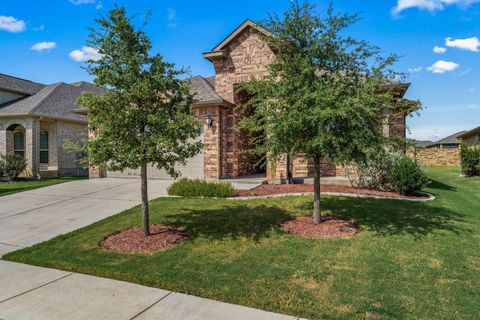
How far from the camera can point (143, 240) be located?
239 inches

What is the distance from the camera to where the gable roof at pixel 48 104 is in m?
18.2

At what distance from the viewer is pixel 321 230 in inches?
259

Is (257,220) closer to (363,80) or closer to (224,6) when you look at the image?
(363,80)

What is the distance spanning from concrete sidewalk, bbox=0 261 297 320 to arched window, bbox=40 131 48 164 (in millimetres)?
17059

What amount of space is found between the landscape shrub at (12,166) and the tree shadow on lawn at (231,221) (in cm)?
1358

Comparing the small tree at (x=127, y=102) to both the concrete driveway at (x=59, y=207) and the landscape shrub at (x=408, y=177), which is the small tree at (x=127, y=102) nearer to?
the concrete driveway at (x=59, y=207)

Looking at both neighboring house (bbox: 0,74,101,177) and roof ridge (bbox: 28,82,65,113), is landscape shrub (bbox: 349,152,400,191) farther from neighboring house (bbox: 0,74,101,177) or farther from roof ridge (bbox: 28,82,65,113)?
roof ridge (bbox: 28,82,65,113)

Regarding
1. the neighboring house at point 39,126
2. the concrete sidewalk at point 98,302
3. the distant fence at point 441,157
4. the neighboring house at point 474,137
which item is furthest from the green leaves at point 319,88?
the distant fence at point 441,157

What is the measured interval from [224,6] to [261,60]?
2.81 meters

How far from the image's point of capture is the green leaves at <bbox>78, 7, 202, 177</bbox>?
218 inches

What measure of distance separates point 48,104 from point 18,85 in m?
3.92

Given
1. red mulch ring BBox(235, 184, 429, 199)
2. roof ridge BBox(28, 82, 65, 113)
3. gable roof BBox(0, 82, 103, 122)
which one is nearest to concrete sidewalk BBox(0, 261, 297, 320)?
red mulch ring BBox(235, 184, 429, 199)

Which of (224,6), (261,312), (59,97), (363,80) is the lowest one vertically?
(261,312)

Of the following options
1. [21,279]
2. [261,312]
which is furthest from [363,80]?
[21,279]
